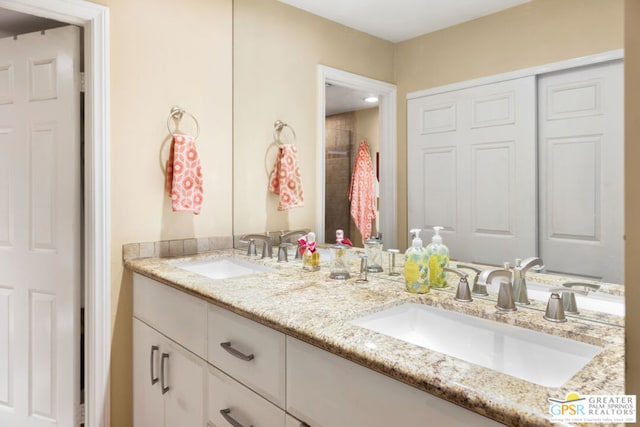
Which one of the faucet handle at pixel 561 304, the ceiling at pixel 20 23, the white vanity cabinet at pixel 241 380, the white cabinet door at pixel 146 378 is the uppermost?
the ceiling at pixel 20 23

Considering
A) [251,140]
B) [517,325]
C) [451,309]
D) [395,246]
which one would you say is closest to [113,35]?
[251,140]

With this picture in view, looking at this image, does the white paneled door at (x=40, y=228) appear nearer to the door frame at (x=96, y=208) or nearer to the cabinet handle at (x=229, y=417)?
the door frame at (x=96, y=208)

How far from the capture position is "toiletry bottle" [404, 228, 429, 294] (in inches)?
49.6

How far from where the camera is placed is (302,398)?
0.92 m

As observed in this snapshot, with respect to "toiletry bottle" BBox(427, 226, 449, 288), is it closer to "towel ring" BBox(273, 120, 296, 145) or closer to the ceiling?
"towel ring" BBox(273, 120, 296, 145)

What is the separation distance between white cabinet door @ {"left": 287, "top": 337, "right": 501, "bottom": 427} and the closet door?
569 millimetres

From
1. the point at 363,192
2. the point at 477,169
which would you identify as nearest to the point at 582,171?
the point at 477,169

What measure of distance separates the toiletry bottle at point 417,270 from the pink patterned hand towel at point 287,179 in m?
0.81

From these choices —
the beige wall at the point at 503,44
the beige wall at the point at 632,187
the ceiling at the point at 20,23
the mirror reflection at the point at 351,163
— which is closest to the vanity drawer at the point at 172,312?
the mirror reflection at the point at 351,163

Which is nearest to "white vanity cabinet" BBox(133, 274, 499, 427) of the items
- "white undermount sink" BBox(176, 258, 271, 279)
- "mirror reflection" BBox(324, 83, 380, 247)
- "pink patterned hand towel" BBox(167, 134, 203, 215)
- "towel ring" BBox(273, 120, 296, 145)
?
"white undermount sink" BBox(176, 258, 271, 279)

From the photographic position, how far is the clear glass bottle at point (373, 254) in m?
1.48

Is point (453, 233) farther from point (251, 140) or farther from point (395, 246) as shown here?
point (251, 140)

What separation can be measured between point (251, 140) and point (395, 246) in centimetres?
112

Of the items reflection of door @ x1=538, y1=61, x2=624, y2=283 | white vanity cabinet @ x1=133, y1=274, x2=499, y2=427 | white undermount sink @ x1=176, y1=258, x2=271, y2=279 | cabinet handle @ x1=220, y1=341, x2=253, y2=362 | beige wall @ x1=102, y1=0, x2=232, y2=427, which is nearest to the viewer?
white vanity cabinet @ x1=133, y1=274, x2=499, y2=427
